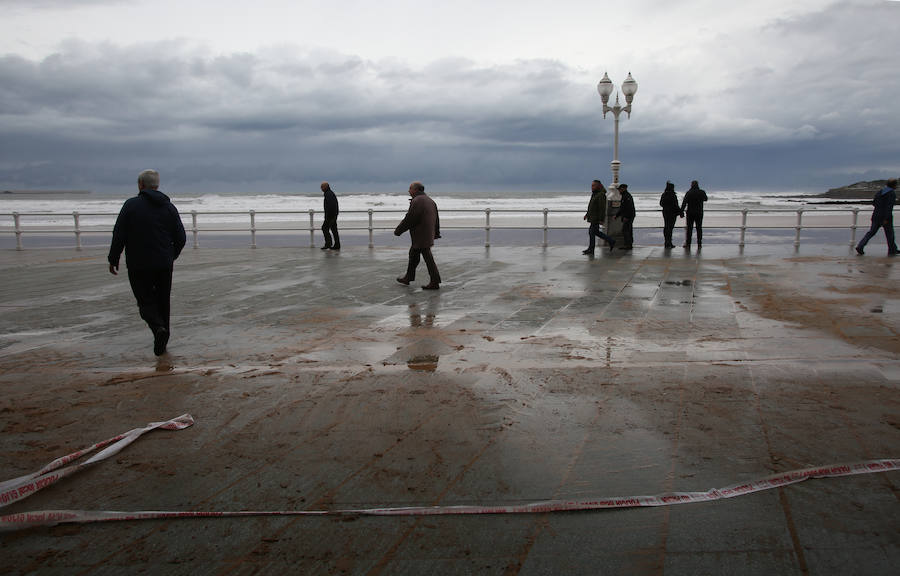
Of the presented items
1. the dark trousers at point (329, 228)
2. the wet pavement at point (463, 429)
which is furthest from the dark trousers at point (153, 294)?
the dark trousers at point (329, 228)

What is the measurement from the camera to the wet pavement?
110 inches

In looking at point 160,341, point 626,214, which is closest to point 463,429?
point 160,341

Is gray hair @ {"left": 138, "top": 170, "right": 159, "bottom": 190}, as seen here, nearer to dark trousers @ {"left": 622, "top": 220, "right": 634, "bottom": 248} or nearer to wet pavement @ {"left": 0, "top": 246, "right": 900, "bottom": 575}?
wet pavement @ {"left": 0, "top": 246, "right": 900, "bottom": 575}

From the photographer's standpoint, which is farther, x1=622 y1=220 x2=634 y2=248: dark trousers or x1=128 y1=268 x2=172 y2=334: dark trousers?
x1=622 y1=220 x2=634 y2=248: dark trousers

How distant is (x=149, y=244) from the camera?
6273 millimetres

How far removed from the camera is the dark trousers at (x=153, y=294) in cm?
634

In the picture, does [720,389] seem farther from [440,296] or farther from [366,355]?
[440,296]

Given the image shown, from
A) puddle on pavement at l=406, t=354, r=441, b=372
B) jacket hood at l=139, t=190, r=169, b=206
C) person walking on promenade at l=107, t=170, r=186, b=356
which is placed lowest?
puddle on pavement at l=406, t=354, r=441, b=372

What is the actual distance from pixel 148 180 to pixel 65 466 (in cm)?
344

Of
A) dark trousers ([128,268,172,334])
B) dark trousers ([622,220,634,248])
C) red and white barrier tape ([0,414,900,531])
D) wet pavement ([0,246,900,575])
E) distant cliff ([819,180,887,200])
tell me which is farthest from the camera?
distant cliff ([819,180,887,200])

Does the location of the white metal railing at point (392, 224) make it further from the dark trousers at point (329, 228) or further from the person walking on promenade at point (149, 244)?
the person walking on promenade at point (149, 244)

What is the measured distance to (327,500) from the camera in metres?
3.21

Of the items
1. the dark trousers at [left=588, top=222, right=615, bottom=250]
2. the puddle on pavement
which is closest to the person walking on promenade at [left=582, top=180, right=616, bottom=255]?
the dark trousers at [left=588, top=222, right=615, bottom=250]

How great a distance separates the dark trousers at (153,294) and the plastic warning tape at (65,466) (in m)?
2.35
